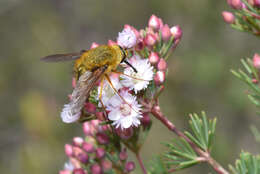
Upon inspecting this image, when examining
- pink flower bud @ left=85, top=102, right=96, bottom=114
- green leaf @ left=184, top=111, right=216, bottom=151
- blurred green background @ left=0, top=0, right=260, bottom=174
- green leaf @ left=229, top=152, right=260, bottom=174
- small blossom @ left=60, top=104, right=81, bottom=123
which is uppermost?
blurred green background @ left=0, top=0, right=260, bottom=174

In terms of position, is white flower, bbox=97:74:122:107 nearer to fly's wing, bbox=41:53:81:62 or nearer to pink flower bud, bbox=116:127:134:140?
pink flower bud, bbox=116:127:134:140

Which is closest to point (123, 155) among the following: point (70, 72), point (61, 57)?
point (61, 57)

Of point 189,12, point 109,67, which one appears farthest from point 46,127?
point 109,67

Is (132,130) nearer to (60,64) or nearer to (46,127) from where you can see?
(46,127)

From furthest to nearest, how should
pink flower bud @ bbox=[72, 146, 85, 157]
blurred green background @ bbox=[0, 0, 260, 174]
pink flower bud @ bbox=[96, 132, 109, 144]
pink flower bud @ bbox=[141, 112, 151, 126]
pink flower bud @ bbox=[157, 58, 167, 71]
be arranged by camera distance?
A: blurred green background @ bbox=[0, 0, 260, 174] → pink flower bud @ bbox=[72, 146, 85, 157] → pink flower bud @ bbox=[96, 132, 109, 144] → pink flower bud @ bbox=[141, 112, 151, 126] → pink flower bud @ bbox=[157, 58, 167, 71]

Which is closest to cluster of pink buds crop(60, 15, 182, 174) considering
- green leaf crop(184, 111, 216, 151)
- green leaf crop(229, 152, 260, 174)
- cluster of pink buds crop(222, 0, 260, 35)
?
green leaf crop(184, 111, 216, 151)
